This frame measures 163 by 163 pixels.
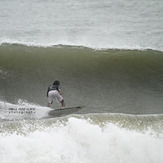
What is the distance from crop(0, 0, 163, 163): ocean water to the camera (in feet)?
26.5

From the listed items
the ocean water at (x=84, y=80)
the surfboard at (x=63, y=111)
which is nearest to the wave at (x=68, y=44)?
the ocean water at (x=84, y=80)

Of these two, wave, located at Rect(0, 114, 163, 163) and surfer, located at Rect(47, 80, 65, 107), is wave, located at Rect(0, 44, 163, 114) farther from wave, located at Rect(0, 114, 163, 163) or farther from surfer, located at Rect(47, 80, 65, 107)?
wave, located at Rect(0, 114, 163, 163)

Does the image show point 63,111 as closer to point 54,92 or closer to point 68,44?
point 54,92

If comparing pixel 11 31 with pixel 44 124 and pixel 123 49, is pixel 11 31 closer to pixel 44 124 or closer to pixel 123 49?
pixel 123 49

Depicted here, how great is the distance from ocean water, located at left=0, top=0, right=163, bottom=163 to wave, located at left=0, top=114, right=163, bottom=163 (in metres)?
0.03

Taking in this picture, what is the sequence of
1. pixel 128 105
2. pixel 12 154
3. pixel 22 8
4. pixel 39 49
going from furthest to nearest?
pixel 22 8 < pixel 39 49 < pixel 128 105 < pixel 12 154

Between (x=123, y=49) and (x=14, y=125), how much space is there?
736 cm

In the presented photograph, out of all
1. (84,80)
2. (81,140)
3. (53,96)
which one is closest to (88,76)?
(84,80)

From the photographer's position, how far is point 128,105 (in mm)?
10188

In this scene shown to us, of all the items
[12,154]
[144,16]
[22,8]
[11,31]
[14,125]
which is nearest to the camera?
[12,154]

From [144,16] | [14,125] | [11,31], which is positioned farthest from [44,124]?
[144,16]

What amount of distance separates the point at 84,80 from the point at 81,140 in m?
3.73

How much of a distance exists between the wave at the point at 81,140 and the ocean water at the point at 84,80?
0.03 meters

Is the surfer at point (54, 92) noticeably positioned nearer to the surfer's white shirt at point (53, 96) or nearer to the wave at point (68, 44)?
the surfer's white shirt at point (53, 96)
